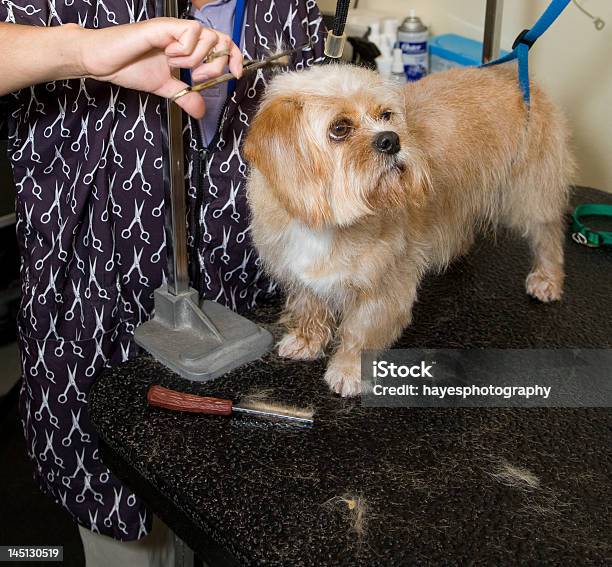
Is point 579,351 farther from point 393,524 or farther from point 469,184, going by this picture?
point 393,524

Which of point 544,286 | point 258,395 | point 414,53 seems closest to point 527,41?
point 544,286

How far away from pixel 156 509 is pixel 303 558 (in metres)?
0.23

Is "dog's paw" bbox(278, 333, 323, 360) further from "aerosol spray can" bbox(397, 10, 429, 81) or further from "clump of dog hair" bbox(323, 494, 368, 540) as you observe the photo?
"aerosol spray can" bbox(397, 10, 429, 81)

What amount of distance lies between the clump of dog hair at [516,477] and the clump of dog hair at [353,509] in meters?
0.18

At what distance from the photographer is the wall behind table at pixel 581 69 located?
189 cm

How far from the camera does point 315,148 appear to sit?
1.03 metres

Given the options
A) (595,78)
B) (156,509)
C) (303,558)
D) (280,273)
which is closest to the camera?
(303,558)

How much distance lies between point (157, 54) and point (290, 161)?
0.71 ft

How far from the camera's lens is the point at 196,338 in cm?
117

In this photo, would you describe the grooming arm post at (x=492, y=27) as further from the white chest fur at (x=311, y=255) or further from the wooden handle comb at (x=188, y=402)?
the wooden handle comb at (x=188, y=402)

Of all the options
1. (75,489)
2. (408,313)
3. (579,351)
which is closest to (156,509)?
(75,489)

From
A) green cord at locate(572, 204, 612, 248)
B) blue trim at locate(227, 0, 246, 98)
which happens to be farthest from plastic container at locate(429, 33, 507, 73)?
blue trim at locate(227, 0, 246, 98)

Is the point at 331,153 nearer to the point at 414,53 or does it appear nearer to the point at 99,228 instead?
the point at 99,228

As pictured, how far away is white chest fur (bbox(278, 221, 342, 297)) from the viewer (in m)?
1.09
